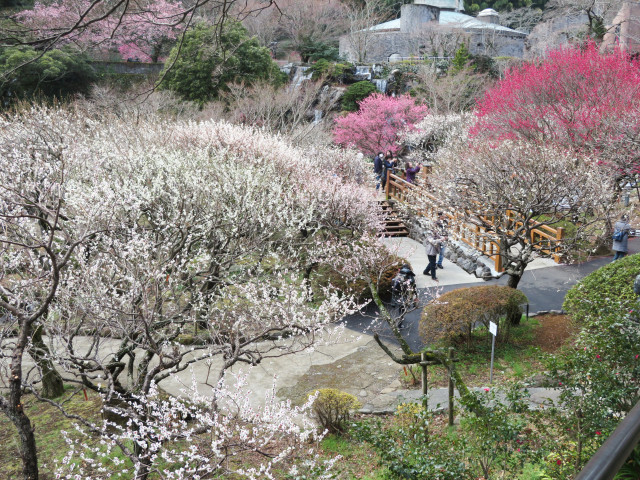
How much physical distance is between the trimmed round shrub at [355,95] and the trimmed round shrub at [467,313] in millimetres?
21876

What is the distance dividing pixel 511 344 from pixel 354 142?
62.9ft

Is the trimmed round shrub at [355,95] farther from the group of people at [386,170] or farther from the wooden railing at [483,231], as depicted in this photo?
the wooden railing at [483,231]

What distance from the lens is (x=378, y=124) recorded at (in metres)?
27.7

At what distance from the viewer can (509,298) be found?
10086 millimetres

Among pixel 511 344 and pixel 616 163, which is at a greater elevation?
pixel 616 163

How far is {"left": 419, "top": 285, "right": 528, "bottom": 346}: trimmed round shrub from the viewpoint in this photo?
9836 mm

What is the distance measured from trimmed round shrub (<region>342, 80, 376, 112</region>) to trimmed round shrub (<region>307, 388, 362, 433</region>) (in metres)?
24.5

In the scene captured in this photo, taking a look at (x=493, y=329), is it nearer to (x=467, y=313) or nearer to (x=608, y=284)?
(x=467, y=313)

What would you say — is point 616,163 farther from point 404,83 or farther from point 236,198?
point 404,83

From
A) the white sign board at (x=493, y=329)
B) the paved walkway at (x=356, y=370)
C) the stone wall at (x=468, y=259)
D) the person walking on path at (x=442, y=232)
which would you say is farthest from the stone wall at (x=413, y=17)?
the white sign board at (x=493, y=329)

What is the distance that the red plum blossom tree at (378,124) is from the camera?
27562 millimetres

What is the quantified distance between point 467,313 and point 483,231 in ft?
20.5

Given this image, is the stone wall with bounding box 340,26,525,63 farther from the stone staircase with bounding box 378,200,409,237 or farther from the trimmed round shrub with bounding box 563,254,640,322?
the trimmed round shrub with bounding box 563,254,640,322

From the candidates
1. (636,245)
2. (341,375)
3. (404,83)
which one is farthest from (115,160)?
(404,83)
